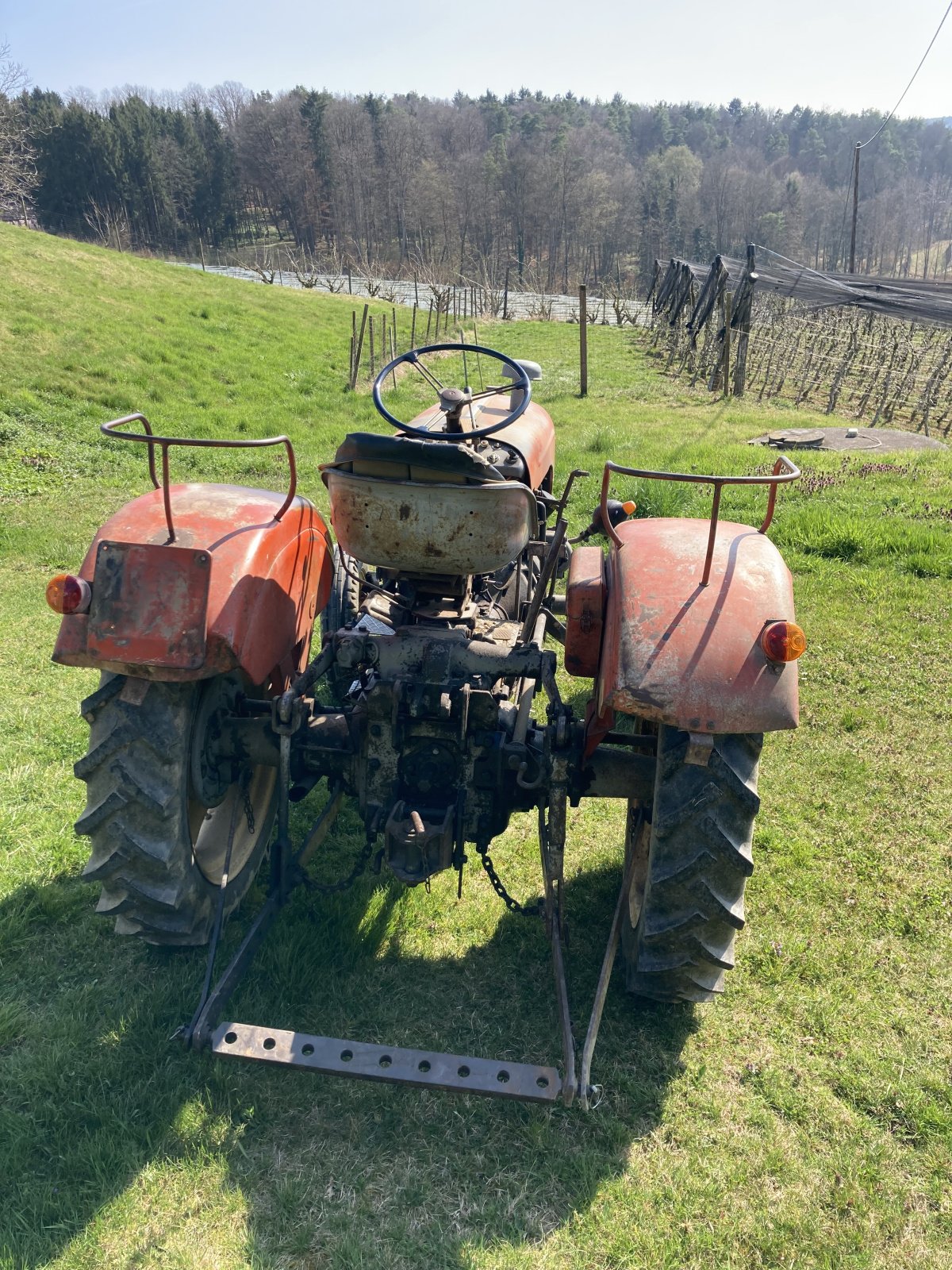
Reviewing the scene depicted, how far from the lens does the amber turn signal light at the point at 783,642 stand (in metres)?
2.40

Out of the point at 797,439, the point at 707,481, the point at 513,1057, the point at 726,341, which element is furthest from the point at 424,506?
the point at 726,341

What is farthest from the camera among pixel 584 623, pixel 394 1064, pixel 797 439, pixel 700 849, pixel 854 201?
pixel 854 201

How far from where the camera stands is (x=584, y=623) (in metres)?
2.91

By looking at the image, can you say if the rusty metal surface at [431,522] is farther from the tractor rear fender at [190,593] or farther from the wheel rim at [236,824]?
the wheel rim at [236,824]

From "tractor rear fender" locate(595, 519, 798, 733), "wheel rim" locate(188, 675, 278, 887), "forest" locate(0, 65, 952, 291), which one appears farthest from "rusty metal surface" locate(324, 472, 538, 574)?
"forest" locate(0, 65, 952, 291)

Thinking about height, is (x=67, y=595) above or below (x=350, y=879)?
above

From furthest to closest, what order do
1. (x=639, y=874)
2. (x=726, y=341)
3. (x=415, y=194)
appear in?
1. (x=415, y=194)
2. (x=726, y=341)
3. (x=639, y=874)

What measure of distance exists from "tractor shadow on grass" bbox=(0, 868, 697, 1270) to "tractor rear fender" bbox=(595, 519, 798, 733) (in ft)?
3.73

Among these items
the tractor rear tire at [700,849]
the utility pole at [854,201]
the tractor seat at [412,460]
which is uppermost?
the utility pole at [854,201]

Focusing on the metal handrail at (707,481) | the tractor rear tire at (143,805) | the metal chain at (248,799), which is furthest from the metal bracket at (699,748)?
the metal chain at (248,799)

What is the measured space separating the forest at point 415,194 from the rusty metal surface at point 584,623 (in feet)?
103

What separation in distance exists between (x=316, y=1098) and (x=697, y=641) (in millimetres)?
1773

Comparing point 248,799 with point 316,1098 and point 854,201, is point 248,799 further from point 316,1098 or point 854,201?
point 854,201

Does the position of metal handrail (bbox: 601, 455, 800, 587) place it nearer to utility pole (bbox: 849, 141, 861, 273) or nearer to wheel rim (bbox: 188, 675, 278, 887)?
wheel rim (bbox: 188, 675, 278, 887)
